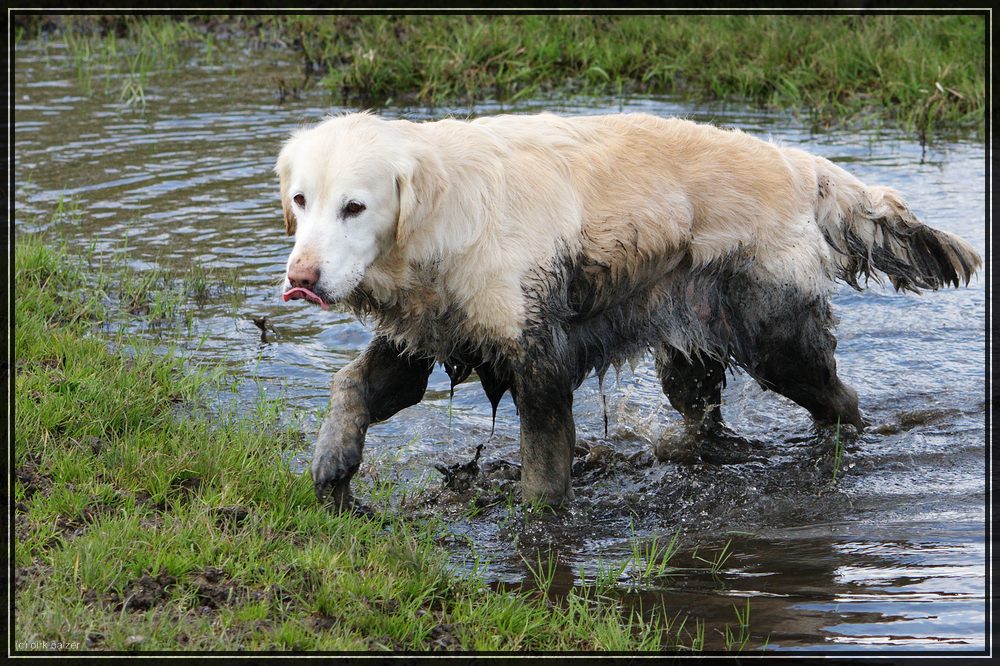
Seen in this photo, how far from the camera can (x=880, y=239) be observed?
575 centimetres

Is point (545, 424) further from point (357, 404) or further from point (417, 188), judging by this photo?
point (417, 188)

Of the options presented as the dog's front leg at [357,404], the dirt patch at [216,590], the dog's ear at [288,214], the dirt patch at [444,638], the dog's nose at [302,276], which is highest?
the dog's ear at [288,214]

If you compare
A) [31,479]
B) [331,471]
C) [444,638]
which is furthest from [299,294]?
[31,479]

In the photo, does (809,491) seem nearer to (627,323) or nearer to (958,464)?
(958,464)

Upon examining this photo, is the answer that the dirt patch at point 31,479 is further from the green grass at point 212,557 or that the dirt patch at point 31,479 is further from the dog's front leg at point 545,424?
the dog's front leg at point 545,424

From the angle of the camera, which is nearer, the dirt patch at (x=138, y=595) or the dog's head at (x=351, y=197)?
the dirt patch at (x=138, y=595)

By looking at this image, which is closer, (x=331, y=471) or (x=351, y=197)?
(x=351, y=197)

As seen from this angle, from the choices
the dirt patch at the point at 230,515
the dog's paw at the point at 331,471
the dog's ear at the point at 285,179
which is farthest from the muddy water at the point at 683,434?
the dog's ear at the point at 285,179

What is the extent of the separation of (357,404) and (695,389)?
214 centimetres

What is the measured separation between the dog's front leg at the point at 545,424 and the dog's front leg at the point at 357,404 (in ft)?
1.76

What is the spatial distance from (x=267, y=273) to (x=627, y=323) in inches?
133

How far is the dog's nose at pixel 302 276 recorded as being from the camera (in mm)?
4156
